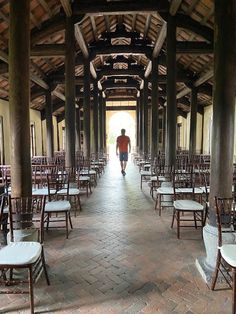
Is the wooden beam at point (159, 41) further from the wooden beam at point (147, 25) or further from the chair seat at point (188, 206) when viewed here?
the chair seat at point (188, 206)

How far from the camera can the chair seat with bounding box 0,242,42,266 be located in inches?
93.0

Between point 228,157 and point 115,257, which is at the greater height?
point 228,157

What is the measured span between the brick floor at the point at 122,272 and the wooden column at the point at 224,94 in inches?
41.2

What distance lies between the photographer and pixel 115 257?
11.6 ft

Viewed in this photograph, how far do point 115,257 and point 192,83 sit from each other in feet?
31.9

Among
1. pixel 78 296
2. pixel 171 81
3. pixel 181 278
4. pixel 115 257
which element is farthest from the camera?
pixel 171 81

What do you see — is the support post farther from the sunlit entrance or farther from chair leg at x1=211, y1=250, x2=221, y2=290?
the sunlit entrance

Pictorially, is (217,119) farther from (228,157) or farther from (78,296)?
(78,296)

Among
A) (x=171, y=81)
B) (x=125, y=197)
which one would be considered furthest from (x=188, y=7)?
(x=125, y=197)

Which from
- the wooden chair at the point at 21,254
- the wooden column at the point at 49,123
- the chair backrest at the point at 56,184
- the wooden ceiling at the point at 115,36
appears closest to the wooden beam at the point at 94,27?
the wooden ceiling at the point at 115,36

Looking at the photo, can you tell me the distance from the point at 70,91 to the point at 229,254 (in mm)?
5701

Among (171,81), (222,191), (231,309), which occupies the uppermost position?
(171,81)

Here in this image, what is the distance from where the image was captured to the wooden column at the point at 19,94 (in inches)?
124

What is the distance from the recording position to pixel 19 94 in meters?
3.15
